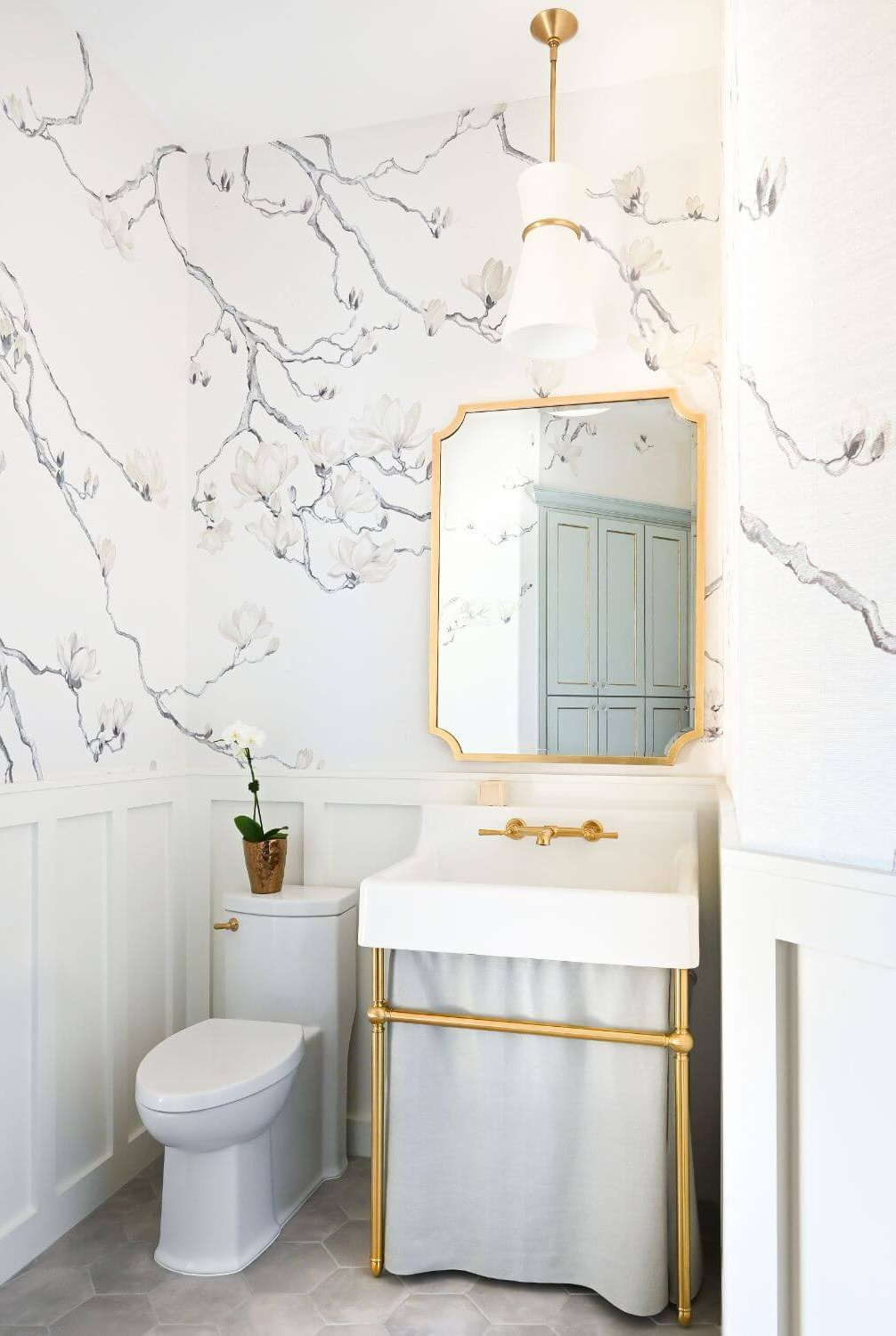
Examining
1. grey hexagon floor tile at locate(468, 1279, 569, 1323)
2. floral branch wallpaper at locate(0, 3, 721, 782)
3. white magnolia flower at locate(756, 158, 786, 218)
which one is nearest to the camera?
white magnolia flower at locate(756, 158, 786, 218)

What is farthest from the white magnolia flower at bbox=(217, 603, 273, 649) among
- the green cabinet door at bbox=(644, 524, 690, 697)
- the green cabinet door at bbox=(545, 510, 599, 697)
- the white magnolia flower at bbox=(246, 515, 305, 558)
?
the green cabinet door at bbox=(644, 524, 690, 697)

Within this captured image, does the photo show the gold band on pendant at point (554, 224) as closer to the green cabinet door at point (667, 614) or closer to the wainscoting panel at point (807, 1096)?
the green cabinet door at point (667, 614)

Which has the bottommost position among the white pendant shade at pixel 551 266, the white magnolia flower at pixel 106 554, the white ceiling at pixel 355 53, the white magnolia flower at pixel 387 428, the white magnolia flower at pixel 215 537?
the white magnolia flower at pixel 106 554

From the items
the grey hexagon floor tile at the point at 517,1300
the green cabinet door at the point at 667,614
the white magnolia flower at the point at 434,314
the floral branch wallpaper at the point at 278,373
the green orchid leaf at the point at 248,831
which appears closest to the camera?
the grey hexagon floor tile at the point at 517,1300

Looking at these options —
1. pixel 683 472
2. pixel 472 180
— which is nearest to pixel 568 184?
pixel 472 180

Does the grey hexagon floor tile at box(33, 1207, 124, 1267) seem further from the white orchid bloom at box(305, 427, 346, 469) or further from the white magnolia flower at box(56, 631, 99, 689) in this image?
the white orchid bloom at box(305, 427, 346, 469)

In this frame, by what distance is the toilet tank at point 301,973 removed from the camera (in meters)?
2.23

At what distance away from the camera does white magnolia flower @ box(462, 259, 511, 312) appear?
2.36 meters

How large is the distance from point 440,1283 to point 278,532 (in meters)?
1.75

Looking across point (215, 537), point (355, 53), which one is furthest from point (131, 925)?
point (355, 53)

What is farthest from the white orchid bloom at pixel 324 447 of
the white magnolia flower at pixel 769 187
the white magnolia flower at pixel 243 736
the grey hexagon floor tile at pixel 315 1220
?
the grey hexagon floor tile at pixel 315 1220

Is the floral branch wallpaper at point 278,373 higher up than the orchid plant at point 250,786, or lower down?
higher up

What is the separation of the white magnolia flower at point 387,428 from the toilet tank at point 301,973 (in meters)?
1.14

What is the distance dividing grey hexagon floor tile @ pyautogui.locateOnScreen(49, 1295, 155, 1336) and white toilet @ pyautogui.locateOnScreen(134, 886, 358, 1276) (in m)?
0.12
